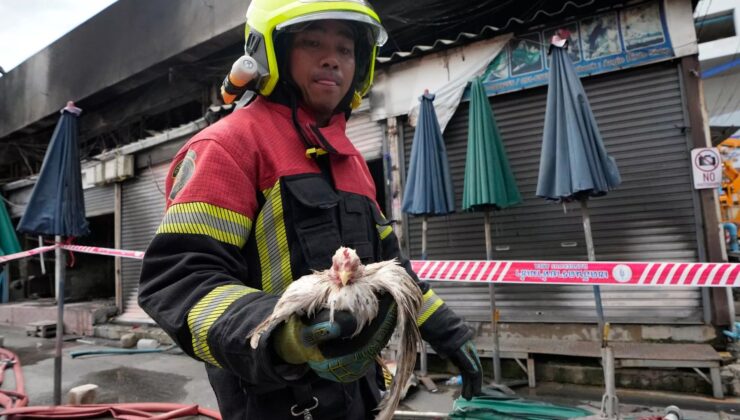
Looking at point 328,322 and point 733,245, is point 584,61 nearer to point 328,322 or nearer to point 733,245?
point 328,322

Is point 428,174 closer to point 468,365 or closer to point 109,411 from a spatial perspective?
point 468,365

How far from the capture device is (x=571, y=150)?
13.4 ft

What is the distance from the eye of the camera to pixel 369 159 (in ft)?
22.1

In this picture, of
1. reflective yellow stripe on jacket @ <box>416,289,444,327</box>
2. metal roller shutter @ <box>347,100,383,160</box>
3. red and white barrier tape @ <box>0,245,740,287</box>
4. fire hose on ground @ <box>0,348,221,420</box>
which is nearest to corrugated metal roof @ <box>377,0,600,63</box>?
metal roller shutter @ <box>347,100,383,160</box>

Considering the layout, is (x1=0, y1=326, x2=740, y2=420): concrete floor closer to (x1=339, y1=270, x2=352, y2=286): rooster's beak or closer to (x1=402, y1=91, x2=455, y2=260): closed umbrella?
(x1=402, y1=91, x2=455, y2=260): closed umbrella

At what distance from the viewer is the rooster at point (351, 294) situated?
2.82 feet

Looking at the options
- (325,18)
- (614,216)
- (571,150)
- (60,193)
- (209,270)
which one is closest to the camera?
(209,270)

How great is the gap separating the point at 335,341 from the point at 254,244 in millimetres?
523

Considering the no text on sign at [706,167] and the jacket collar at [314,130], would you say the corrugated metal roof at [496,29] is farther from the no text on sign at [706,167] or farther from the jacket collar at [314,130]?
the jacket collar at [314,130]

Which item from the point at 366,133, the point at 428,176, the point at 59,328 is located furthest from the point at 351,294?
the point at 366,133

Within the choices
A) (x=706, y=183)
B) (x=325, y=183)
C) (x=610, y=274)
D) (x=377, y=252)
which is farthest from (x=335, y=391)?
(x=706, y=183)

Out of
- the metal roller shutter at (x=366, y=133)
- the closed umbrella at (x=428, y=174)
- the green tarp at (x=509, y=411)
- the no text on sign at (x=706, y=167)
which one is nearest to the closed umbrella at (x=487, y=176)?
the closed umbrella at (x=428, y=174)

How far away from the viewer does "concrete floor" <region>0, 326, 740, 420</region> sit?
4.09 metres

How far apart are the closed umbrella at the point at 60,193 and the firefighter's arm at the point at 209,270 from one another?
491 centimetres
